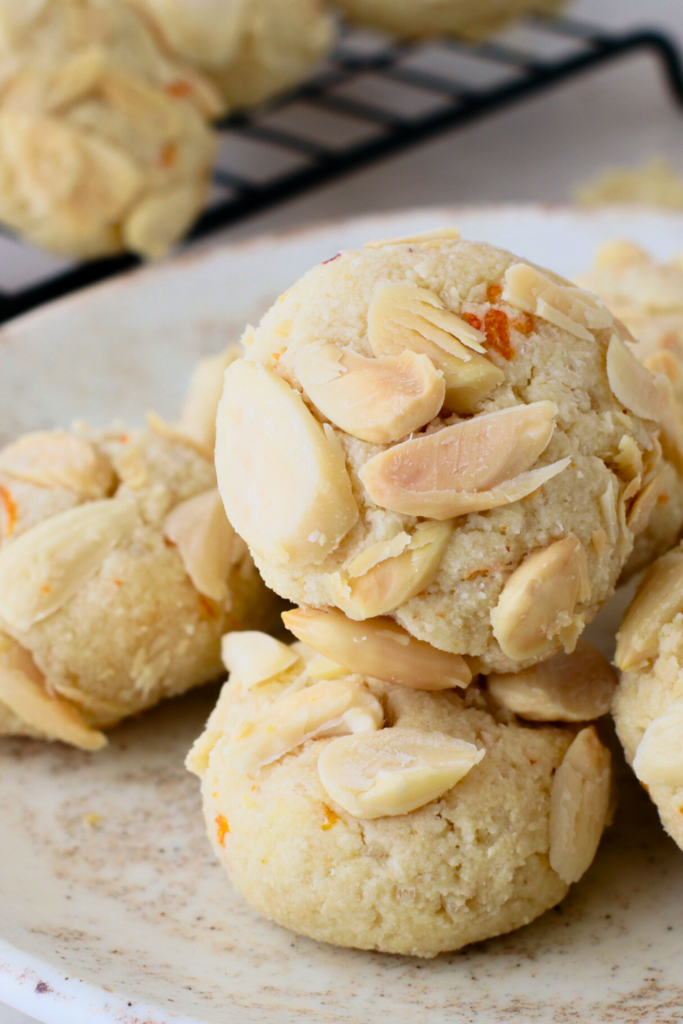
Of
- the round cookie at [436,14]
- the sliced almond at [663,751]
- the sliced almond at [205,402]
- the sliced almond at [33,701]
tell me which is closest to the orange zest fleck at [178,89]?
the round cookie at [436,14]

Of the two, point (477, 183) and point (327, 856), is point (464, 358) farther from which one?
point (477, 183)

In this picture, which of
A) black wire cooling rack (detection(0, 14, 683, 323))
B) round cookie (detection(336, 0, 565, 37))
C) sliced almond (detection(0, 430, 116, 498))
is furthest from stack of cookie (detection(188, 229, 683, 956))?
round cookie (detection(336, 0, 565, 37))

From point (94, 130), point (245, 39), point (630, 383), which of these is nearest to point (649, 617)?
point (630, 383)

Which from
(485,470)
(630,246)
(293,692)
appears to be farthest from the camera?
(630,246)

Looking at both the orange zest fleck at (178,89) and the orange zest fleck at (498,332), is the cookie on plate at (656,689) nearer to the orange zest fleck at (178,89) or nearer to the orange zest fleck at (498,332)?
the orange zest fleck at (498,332)

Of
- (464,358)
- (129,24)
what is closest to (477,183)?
(129,24)

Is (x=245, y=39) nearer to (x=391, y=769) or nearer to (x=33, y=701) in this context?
(x=33, y=701)

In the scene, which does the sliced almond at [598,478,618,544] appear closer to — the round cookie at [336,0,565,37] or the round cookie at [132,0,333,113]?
the round cookie at [132,0,333,113]
